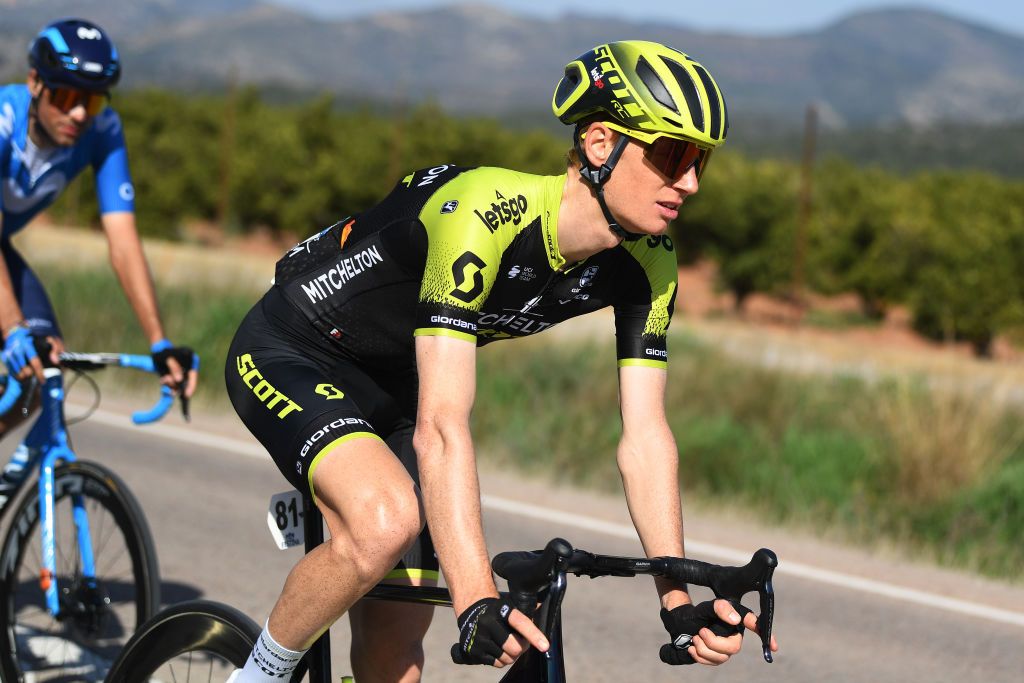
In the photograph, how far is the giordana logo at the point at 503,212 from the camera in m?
2.85

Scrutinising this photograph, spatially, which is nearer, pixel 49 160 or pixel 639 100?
pixel 639 100

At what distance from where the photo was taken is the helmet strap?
286 centimetres

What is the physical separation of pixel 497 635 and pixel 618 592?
408cm

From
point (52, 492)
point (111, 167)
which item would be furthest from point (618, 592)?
point (111, 167)

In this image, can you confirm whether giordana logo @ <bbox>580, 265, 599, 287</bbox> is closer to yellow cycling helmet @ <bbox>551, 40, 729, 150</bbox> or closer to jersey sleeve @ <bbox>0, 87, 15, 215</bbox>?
yellow cycling helmet @ <bbox>551, 40, 729, 150</bbox>

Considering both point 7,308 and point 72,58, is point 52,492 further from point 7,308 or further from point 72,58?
point 72,58

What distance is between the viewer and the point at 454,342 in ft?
8.85

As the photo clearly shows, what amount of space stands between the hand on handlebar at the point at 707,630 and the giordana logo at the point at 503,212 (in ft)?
2.93

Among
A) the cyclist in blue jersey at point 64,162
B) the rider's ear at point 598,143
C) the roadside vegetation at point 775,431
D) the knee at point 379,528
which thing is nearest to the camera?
the knee at point 379,528

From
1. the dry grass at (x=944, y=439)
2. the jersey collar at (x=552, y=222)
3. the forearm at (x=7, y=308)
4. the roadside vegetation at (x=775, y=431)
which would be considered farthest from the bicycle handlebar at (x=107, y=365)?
the dry grass at (x=944, y=439)

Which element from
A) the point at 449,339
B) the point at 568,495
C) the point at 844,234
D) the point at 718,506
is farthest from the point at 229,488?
the point at 844,234

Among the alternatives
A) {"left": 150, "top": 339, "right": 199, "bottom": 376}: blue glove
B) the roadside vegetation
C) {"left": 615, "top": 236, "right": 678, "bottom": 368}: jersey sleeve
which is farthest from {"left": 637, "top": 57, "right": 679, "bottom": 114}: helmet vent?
the roadside vegetation

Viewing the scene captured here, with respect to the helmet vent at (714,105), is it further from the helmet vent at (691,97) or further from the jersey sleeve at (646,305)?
the jersey sleeve at (646,305)

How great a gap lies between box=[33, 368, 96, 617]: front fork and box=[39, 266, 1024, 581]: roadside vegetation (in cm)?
504
